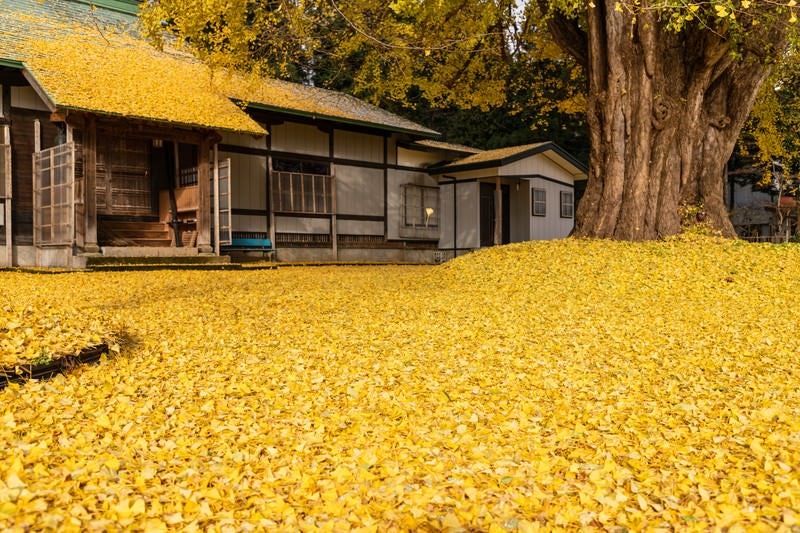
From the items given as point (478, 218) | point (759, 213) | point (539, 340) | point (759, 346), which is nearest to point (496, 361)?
point (539, 340)

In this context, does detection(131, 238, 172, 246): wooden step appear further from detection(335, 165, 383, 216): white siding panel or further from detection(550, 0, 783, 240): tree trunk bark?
detection(550, 0, 783, 240): tree trunk bark

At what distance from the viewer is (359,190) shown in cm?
1736

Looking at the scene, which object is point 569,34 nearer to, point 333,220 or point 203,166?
point 333,220

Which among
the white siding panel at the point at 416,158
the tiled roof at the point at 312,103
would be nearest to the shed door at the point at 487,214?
the white siding panel at the point at 416,158

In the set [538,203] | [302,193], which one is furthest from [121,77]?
[538,203]

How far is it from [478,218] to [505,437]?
15943mm

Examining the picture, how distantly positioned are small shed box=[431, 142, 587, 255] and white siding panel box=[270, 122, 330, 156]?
390cm

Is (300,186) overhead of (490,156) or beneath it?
beneath

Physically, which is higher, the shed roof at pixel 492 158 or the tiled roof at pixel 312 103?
the tiled roof at pixel 312 103

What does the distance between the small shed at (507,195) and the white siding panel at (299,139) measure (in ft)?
12.8

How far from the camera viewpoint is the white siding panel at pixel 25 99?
12.1m

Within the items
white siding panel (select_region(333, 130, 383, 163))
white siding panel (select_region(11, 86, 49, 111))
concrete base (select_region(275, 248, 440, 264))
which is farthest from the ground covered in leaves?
white siding panel (select_region(333, 130, 383, 163))

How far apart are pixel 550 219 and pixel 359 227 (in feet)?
24.0

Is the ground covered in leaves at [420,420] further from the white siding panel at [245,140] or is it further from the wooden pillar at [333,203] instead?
the wooden pillar at [333,203]
